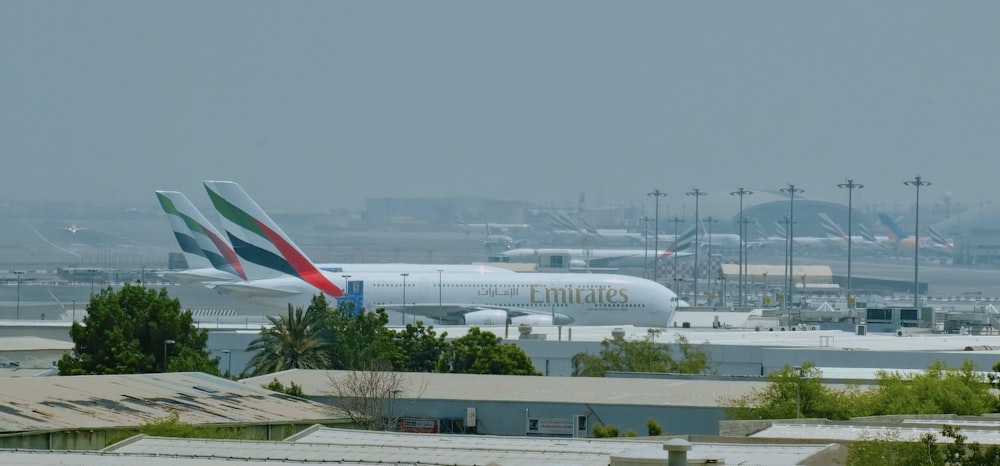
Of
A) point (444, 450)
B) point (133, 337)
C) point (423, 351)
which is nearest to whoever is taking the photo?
point (444, 450)

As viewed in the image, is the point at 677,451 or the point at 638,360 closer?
the point at 677,451

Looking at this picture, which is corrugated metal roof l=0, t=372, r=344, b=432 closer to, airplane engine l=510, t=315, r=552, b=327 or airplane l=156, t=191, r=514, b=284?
airplane engine l=510, t=315, r=552, b=327

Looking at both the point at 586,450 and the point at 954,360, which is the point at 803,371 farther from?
the point at 954,360

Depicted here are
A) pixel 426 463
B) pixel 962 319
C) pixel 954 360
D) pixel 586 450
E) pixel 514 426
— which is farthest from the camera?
pixel 962 319

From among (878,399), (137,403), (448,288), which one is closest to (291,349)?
(137,403)

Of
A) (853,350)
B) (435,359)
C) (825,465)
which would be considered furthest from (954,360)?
(825,465)

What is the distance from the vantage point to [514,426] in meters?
50.3

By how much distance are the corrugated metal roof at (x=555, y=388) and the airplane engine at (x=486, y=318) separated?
4729 cm

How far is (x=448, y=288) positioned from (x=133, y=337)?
49.5 m

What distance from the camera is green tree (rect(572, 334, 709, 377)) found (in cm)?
6812

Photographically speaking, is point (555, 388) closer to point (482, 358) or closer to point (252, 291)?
point (482, 358)

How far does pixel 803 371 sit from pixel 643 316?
66380mm

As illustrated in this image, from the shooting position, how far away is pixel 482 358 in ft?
219

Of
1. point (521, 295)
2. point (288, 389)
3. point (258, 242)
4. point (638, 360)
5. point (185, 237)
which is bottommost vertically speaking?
point (288, 389)
